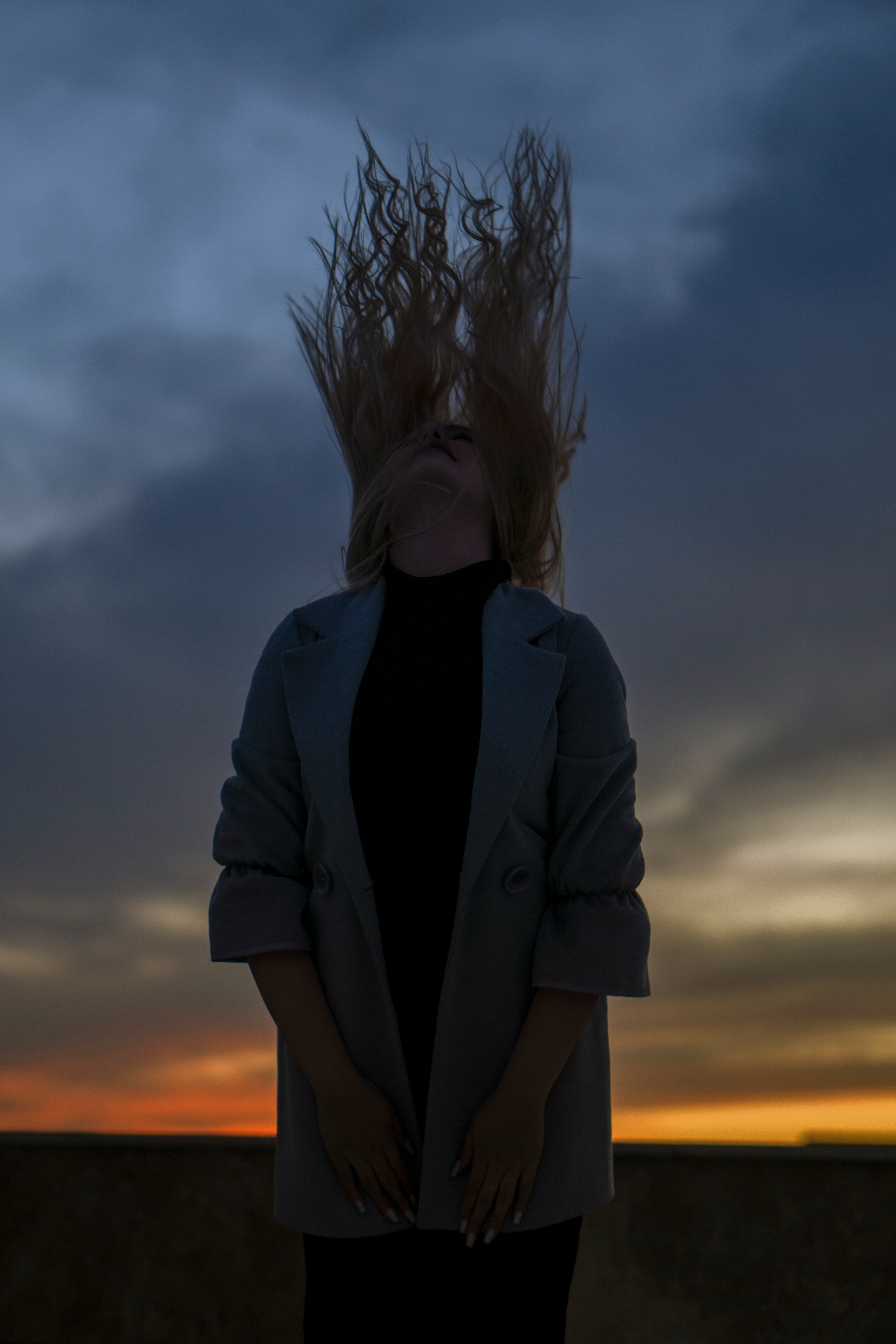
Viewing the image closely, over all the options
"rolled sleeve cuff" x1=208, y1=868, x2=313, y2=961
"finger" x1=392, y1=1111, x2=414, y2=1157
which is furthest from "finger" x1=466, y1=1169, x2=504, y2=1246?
"rolled sleeve cuff" x1=208, y1=868, x2=313, y2=961

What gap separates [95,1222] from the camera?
2.58 meters

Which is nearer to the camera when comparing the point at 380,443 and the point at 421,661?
the point at 421,661

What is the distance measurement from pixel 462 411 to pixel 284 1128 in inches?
47.1

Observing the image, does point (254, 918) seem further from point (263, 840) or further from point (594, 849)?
point (594, 849)

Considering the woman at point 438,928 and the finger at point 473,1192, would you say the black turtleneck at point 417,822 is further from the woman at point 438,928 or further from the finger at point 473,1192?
the finger at point 473,1192

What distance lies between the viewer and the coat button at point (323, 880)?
132 cm

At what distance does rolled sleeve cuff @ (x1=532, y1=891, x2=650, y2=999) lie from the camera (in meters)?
1.21

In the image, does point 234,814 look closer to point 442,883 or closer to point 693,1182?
point 442,883

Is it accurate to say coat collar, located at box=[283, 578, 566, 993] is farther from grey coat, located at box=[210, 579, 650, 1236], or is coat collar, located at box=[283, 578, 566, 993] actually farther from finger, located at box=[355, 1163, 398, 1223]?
finger, located at box=[355, 1163, 398, 1223]

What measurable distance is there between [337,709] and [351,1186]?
0.62 meters

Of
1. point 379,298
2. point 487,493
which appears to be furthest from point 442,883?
point 379,298

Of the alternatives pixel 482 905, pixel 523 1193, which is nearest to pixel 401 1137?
pixel 523 1193

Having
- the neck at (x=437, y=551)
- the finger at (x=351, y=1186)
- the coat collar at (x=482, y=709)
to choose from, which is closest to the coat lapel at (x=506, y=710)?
the coat collar at (x=482, y=709)

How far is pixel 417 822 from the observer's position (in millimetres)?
1293
